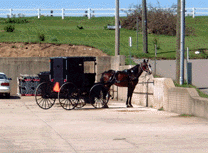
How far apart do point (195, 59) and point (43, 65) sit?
449 inches

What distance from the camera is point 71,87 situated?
22094 millimetres

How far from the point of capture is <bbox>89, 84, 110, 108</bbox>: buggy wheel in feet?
73.9

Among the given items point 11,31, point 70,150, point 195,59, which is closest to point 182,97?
point 70,150

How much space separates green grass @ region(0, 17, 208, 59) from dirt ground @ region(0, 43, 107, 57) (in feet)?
2.99

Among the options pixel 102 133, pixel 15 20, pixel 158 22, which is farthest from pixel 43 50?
pixel 102 133

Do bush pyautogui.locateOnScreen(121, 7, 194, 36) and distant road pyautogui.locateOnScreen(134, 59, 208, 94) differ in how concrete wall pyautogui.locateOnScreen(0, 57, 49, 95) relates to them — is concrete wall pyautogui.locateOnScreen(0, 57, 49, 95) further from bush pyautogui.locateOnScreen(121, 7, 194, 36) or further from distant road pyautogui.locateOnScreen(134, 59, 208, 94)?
bush pyautogui.locateOnScreen(121, 7, 194, 36)

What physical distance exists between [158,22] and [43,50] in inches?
753

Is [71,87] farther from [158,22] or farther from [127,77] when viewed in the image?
[158,22]

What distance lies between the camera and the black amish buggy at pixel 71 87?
22.0 m

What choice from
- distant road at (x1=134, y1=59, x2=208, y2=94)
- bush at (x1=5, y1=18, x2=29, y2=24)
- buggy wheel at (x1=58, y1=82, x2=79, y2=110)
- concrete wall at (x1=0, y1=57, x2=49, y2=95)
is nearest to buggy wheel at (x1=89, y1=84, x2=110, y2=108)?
buggy wheel at (x1=58, y1=82, x2=79, y2=110)

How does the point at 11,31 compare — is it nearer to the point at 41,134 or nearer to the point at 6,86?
the point at 6,86

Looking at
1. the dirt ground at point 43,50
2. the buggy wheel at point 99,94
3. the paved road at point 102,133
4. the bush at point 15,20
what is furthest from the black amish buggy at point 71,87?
the bush at point 15,20

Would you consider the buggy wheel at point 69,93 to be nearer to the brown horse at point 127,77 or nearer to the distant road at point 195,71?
the brown horse at point 127,77

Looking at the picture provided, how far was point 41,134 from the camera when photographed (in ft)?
44.8
